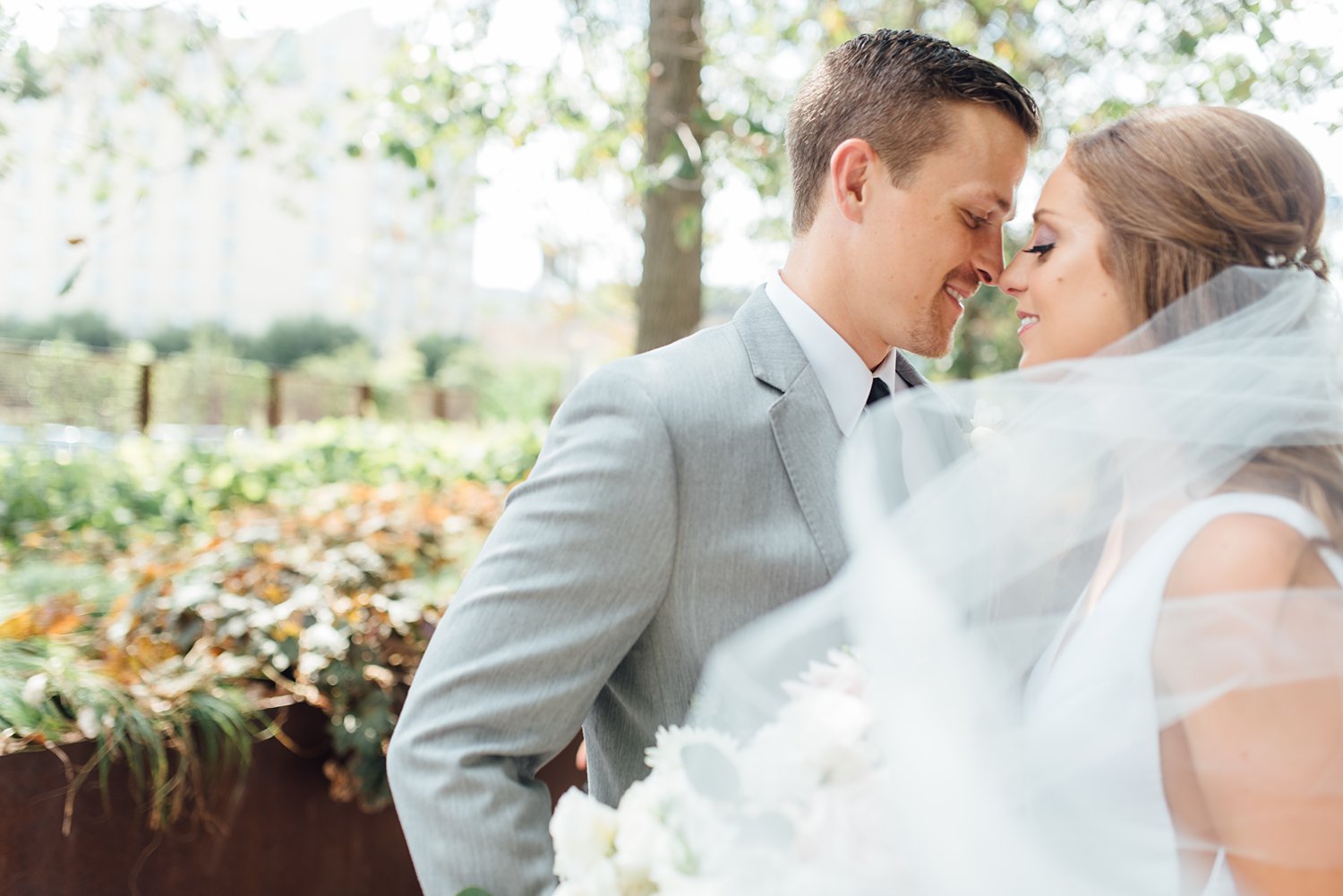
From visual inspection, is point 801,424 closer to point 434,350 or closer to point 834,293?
point 834,293

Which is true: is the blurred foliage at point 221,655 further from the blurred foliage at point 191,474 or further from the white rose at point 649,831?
the blurred foliage at point 191,474

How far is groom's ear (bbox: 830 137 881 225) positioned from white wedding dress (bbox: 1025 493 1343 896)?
0.83 m

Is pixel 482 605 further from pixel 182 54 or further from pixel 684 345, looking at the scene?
pixel 182 54

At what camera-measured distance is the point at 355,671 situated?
382 centimetres

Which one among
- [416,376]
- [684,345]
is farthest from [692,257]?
[416,376]

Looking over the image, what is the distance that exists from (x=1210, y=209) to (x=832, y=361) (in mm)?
640

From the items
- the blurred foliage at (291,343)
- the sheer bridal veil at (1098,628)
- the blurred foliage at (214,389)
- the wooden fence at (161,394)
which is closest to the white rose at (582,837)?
the sheer bridal veil at (1098,628)

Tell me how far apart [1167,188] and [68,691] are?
122 inches

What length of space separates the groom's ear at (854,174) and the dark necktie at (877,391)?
29cm

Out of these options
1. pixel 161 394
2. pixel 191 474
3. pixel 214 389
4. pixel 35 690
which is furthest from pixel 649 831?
pixel 214 389

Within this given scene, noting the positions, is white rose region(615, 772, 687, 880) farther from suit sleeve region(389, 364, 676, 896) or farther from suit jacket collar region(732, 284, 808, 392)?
suit jacket collar region(732, 284, 808, 392)

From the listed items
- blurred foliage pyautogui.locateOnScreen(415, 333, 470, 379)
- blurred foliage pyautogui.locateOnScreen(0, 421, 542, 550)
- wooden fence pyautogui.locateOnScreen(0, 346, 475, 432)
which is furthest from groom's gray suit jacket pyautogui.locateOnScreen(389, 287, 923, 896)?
blurred foliage pyautogui.locateOnScreen(415, 333, 470, 379)

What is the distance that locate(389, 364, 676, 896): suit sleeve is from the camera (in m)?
1.57

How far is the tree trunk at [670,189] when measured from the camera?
5684mm
